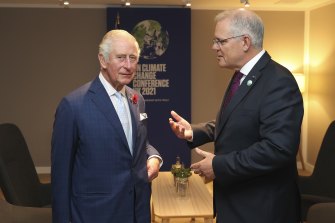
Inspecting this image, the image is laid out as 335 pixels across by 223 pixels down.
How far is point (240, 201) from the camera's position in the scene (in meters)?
1.78

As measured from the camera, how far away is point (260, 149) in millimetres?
1616

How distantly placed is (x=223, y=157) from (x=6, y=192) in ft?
5.10

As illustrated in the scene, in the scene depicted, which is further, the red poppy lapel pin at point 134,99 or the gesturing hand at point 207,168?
the red poppy lapel pin at point 134,99

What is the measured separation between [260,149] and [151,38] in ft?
15.7

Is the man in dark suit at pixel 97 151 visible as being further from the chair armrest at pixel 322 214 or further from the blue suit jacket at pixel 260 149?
the chair armrest at pixel 322 214

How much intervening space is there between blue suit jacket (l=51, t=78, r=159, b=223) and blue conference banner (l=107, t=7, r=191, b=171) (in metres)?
4.34

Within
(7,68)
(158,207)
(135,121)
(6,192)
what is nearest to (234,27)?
(135,121)

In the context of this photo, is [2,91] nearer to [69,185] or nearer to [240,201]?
[69,185]

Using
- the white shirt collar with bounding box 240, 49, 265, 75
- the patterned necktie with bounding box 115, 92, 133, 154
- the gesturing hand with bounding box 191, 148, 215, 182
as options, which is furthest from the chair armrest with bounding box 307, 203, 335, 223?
the patterned necktie with bounding box 115, 92, 133, 154

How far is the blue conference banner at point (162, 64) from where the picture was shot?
20.1ft

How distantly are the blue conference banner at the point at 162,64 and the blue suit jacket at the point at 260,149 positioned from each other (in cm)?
444

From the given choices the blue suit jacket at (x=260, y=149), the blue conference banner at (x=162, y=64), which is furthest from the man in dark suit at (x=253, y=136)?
the blue conference banner at (x=162, y=64)

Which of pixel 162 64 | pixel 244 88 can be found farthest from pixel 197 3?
pixel 244 88

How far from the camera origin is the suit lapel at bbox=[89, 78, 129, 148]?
73.6 inches
